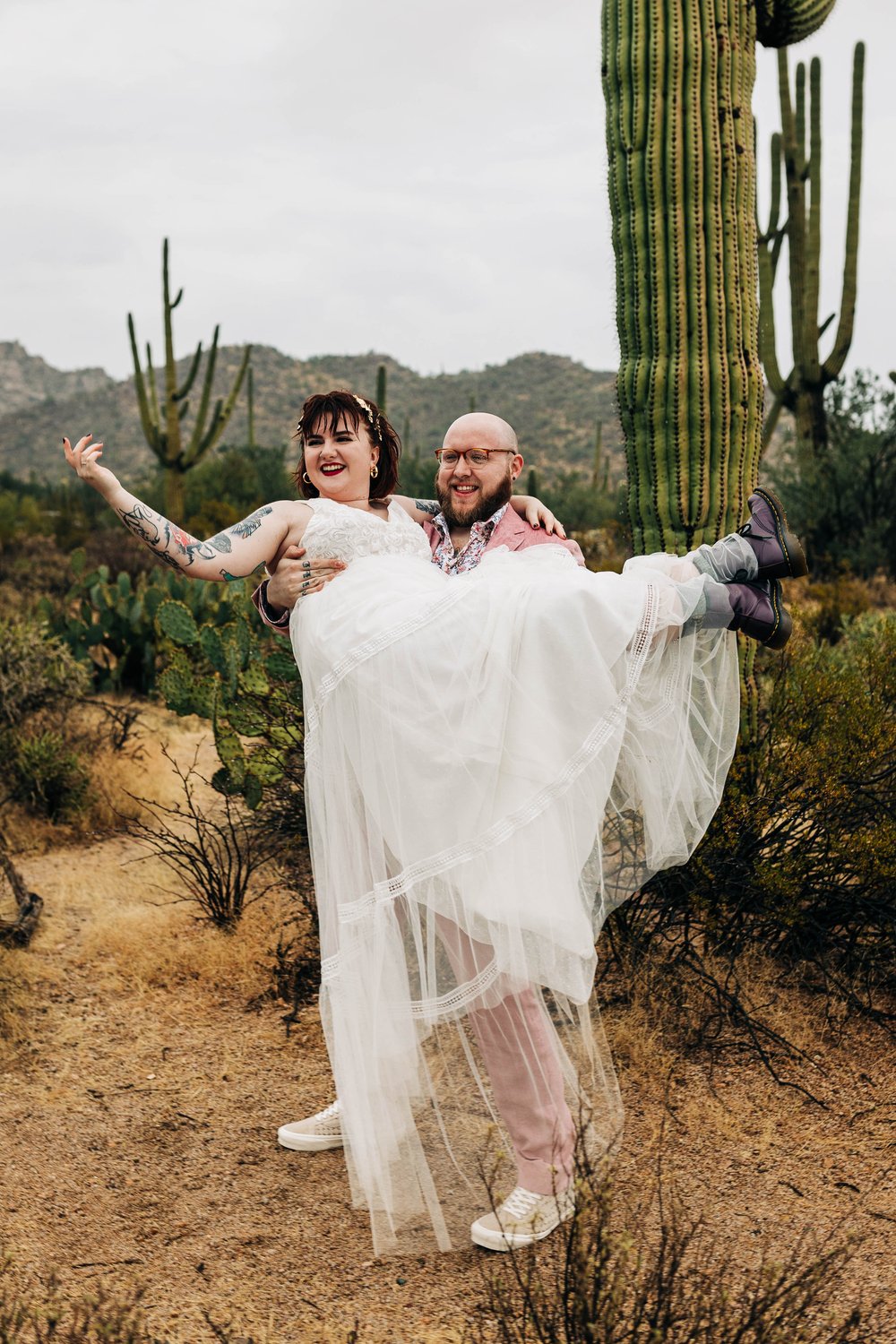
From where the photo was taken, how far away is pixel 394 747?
122 inches

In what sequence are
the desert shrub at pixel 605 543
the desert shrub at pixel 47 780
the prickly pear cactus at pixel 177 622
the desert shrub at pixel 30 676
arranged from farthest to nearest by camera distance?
the desert shrub at pixel 605 543
the desert shrub at pixel 30 676
the desert shrub at pixel 47 780
the prickly pear cactus at pixel 177 622

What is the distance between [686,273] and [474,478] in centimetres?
221

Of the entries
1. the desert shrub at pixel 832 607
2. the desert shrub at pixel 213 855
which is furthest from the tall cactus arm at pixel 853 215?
the desert shrub at pixel 213 855

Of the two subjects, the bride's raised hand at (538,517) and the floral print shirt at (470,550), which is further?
the bride's raised hand at (538,517)

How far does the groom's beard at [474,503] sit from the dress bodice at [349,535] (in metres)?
0.16

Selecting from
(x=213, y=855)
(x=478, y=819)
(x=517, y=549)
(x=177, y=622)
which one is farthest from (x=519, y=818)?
(x=177, y=622)

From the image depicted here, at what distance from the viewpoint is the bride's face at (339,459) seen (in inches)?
140

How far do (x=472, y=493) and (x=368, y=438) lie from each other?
371 millimetres

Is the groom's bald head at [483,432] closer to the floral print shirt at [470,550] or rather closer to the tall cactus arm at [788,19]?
the floral print shirt at [470,550]

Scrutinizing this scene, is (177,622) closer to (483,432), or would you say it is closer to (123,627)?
(123,627)

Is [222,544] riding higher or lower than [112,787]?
higher

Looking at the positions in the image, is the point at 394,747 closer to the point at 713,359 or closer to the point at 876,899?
the point at 876,899

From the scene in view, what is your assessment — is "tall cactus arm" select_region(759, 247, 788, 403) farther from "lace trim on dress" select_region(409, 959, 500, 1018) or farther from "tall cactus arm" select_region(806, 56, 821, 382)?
"lace trim on dress" select_region(409, 959, 500, 1018)

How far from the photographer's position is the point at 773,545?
3.19 meters
